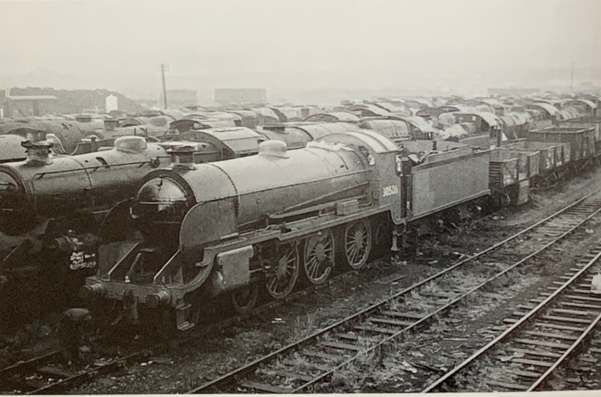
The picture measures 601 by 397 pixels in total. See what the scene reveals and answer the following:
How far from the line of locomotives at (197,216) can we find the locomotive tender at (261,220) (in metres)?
0.01

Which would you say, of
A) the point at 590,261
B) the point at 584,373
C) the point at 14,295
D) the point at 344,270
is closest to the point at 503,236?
the point at 590,261

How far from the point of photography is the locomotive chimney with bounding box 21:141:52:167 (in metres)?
5.32

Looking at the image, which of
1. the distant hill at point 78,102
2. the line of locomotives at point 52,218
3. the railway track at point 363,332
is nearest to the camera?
the railway track at point 363,332

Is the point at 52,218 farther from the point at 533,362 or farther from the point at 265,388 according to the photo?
the point at 533,362

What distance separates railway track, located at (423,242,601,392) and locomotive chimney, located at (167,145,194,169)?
2.34m

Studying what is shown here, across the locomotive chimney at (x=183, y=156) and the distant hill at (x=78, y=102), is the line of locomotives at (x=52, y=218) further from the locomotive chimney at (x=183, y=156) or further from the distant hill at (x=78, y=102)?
the distant hill at (x=78, y=102)

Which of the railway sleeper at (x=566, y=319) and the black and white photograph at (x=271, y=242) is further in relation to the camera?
the railway sleeper at (x=566, y=319)

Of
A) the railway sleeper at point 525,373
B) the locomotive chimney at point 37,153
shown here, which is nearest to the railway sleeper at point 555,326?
the railway sleeper at point 525,373

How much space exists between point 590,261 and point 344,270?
2.41 metres

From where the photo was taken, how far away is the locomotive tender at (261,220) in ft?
16.3

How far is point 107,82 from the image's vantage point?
7.12m

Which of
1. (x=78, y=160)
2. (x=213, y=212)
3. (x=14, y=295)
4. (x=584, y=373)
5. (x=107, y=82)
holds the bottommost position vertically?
(x=584, y=373)

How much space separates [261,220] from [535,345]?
2291 mm

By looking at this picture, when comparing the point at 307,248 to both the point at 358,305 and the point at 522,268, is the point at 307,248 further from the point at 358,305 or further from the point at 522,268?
the point at 522,268
